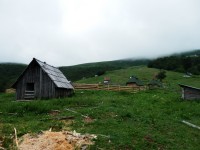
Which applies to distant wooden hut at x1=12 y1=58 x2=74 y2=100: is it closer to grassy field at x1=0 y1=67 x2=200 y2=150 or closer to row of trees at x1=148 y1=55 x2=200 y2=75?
grassy field at x1=0 y1=67 x2=200 y2=150

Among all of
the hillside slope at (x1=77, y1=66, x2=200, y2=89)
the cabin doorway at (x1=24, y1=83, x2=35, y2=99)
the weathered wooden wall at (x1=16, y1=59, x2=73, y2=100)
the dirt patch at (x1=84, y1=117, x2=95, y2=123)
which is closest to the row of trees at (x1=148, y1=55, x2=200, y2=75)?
the hillside slope at (x1=77, y1=66, x2=200, y2=89)

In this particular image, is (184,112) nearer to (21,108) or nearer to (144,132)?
(144,132)

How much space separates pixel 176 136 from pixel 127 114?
5.13m

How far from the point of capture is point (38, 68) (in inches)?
1518

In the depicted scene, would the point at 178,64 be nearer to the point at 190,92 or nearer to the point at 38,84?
the point at 190,92

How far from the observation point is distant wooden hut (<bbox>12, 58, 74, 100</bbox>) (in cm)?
3759

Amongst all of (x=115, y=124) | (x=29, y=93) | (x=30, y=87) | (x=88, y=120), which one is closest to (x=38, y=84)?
(x=29, y=93)

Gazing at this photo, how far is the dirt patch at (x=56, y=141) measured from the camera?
14250 millimetres

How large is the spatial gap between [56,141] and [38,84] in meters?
24.1

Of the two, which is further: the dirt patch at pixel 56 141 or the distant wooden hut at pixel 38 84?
the distant wooden hut at pixel 38 84

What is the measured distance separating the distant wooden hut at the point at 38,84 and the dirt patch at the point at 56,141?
21637 millimetres

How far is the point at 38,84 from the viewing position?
38125mm

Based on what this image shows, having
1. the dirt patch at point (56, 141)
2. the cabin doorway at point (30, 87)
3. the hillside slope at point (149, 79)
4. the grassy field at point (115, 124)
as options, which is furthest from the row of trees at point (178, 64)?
the dirt patch at point (56, 141)

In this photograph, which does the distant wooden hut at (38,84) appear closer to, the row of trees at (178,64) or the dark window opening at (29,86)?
the dark window opening at (29,86)
